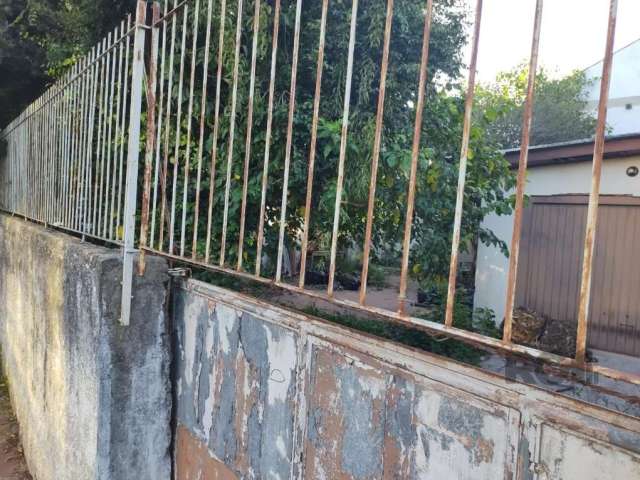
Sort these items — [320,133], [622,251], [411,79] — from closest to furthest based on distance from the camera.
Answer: [320,133]
[411,79]
[622,251]

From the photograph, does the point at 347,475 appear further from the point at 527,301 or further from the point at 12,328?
the point at 527,301

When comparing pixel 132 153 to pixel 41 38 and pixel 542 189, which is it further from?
pixel 542 189

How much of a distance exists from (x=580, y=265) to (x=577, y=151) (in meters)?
1.36

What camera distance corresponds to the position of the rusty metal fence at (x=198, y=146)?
48.0 inches

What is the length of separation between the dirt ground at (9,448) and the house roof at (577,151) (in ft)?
17.2

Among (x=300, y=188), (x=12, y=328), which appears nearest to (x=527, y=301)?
(x=300, y=188)

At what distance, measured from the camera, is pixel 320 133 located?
9.60ft

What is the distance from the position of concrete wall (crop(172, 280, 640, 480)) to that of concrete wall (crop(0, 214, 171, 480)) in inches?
4.6

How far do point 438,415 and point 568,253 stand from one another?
5674mm

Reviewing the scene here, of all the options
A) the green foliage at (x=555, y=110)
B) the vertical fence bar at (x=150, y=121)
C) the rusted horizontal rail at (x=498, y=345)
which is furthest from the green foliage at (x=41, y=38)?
the green foliage at (x=555, y=110)

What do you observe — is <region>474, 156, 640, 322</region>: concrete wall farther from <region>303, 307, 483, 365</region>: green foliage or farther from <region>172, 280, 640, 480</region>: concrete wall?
<region>172, 280, 640, 480</region>: concrete wall

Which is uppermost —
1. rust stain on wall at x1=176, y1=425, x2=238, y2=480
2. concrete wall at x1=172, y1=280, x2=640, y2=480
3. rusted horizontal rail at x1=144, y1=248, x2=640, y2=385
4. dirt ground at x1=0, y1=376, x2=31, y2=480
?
rusted horizontal rail at x1=144, y1=248, x2=640, y2=385

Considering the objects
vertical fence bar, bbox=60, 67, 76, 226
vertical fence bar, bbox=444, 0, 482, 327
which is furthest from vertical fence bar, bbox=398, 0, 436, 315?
vertical fence bar, bbox=60, 67, 76, 226

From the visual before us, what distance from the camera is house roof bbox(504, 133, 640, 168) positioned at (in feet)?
16.9
